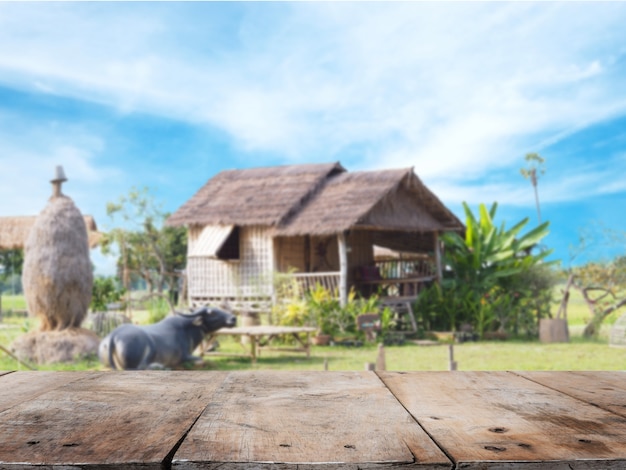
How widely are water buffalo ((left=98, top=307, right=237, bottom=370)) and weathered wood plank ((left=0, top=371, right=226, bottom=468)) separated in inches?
279

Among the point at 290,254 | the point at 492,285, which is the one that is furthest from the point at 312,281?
the point at 492,285

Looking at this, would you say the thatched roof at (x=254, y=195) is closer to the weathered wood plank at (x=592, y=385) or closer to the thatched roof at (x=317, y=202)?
the thatched roof at (x=317, y=202)

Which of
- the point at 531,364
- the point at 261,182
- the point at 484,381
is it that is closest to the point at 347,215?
the point at 261,182

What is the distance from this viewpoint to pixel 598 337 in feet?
47.8

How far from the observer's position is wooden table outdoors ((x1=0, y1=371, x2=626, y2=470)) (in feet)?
3.58

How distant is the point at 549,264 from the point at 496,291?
1.33 meters

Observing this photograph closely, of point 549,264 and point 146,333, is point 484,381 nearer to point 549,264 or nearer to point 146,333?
point 146,333

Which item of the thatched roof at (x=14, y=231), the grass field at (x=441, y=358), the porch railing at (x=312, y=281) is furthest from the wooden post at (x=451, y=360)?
the thatched roof at (x=14, y=231)

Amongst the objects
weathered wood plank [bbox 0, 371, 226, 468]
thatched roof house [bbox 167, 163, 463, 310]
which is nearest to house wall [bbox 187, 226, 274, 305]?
thatched roof house [bbox 167, 163, 463, 310]

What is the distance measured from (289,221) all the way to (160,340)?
21.9 ft

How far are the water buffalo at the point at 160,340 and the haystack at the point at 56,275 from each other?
1959 millimetres

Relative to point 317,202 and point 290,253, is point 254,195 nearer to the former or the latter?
point 290,253

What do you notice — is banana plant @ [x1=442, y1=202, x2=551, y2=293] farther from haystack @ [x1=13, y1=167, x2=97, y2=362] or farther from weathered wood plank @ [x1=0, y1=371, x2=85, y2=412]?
weathered wood plank @ [x1=0, y1=371, x2=85, y2=412]

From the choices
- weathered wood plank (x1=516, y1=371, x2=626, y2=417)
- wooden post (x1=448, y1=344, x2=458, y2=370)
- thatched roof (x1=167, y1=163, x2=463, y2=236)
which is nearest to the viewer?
weathered wood plank (x1=516, y1=371, x2=626, y2=417)
